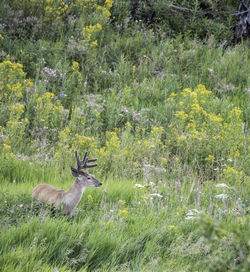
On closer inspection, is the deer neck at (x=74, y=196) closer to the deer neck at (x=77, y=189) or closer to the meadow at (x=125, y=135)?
the deer neck at (x=77, y=189)

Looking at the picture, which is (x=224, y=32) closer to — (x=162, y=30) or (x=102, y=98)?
(x=162, y=30)

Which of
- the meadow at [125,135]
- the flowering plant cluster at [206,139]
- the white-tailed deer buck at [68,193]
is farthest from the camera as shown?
the flowering plant cluster at [206,139]

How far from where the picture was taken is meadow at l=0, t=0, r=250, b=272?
379cm

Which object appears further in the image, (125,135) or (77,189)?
(125,135)

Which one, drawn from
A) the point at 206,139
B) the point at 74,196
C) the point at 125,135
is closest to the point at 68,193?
the point at 74,196

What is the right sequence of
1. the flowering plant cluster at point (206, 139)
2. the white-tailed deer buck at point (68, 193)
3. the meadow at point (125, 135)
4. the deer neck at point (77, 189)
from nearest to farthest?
the meadow at point (125, 135), the white-tailed deer buck at point (68, 193), the deer neck at point (77, 189), the flowering plant cluster at point (206, 139)

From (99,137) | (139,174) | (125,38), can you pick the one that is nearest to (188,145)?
(139,174)

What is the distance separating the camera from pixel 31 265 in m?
3.25

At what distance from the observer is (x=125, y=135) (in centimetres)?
720

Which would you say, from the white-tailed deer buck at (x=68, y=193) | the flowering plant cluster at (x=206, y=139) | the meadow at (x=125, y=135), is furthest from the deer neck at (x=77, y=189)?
the flowering plant cluster at (x=206, y=139)

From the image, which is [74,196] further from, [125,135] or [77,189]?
[125,135]

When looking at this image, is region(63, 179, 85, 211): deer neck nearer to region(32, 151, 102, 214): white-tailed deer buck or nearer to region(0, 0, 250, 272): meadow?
region(32, 151, 102, 214): white-tailed deer buck

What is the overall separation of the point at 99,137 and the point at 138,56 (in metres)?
4.09

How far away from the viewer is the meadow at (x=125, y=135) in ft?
12.4
